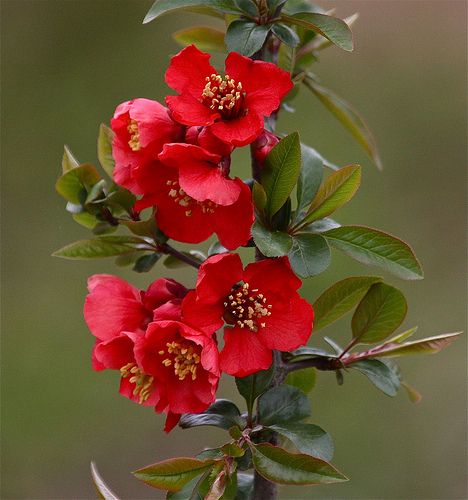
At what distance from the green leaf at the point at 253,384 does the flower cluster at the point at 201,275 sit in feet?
0.19

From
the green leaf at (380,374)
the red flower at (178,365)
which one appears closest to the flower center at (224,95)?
the red flower at (178,365)

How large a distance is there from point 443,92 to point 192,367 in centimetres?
261

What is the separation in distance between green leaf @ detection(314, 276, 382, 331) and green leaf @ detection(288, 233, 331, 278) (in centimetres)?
13

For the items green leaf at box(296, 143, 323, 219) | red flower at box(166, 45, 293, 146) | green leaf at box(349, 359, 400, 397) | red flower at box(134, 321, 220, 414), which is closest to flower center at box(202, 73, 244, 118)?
red flower at box(166, 45, 293, 146)

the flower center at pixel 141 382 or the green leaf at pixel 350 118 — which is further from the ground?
the green leaf at pixel 350 118

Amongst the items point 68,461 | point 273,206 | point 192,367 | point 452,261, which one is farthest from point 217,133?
point 452,261

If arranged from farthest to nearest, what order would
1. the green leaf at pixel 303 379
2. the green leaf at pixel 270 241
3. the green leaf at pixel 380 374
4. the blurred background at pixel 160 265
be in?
the blurred background at pixel 160 265
the green leaf at pixel 303 379
the green leaf at pixel 380 374
the green leaf at pixel 270 241

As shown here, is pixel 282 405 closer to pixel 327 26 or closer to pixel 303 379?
pixel 303 379

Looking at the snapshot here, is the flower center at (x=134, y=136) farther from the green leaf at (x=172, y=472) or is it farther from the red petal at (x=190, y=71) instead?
the green leaf at (x=172, y=472)

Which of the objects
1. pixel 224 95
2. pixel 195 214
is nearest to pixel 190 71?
pixel 224 95

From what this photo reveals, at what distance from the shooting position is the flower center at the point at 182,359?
0.77 meters

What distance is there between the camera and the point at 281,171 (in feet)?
2.53

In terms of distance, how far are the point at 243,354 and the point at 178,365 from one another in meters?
0.07

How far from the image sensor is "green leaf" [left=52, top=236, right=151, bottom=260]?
0.88 meters
